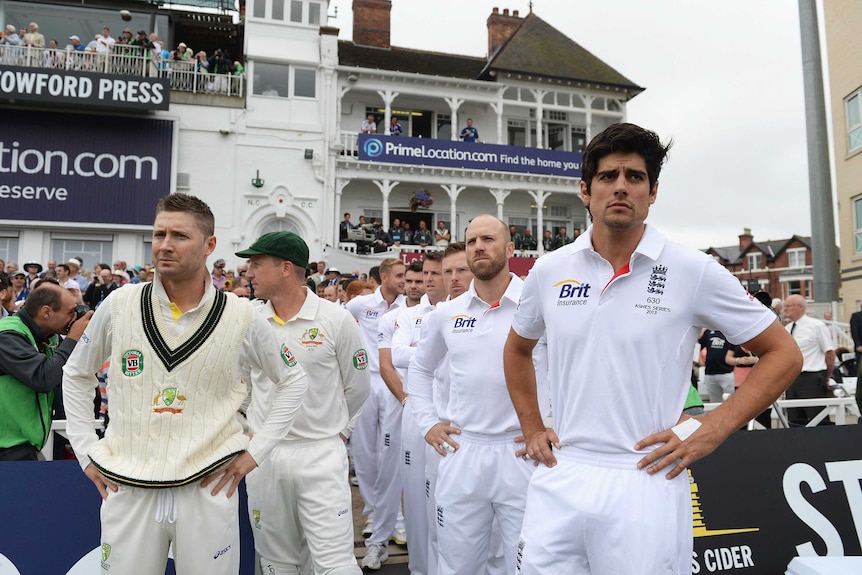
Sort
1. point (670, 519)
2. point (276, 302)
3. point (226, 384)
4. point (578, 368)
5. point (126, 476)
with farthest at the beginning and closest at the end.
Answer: point (276, 302) < point (226, 384) < point (126, 476) < point (578, 368) < point (670, 519)

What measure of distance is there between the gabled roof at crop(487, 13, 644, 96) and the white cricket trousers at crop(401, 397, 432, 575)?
2501 cm

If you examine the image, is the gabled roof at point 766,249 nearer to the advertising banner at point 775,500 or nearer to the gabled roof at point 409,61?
the gabled roof at point 409,61

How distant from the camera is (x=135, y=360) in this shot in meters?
2.51

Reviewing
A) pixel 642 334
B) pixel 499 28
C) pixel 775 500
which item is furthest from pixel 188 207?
pixel 499 28

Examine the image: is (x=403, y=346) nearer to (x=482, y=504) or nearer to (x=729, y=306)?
(x=482, y=504)

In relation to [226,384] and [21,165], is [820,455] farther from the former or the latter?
[21,165]

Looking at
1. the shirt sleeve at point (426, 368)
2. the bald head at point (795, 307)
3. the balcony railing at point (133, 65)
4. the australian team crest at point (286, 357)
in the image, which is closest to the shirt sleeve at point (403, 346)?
the shirt sleeve at point (426, 368)

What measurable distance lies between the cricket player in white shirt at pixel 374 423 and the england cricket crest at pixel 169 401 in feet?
6.17

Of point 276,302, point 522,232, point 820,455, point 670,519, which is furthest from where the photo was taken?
point 522,232

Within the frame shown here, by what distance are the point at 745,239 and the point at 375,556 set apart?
72.0 meters

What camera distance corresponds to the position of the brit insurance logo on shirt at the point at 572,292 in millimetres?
2188

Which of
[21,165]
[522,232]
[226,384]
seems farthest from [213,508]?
[522,232]

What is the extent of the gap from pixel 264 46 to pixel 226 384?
76.5 feet

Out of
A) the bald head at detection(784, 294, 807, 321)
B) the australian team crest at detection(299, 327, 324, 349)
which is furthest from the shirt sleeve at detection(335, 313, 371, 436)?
the bald head at detection(784, 294, 807, 321)
